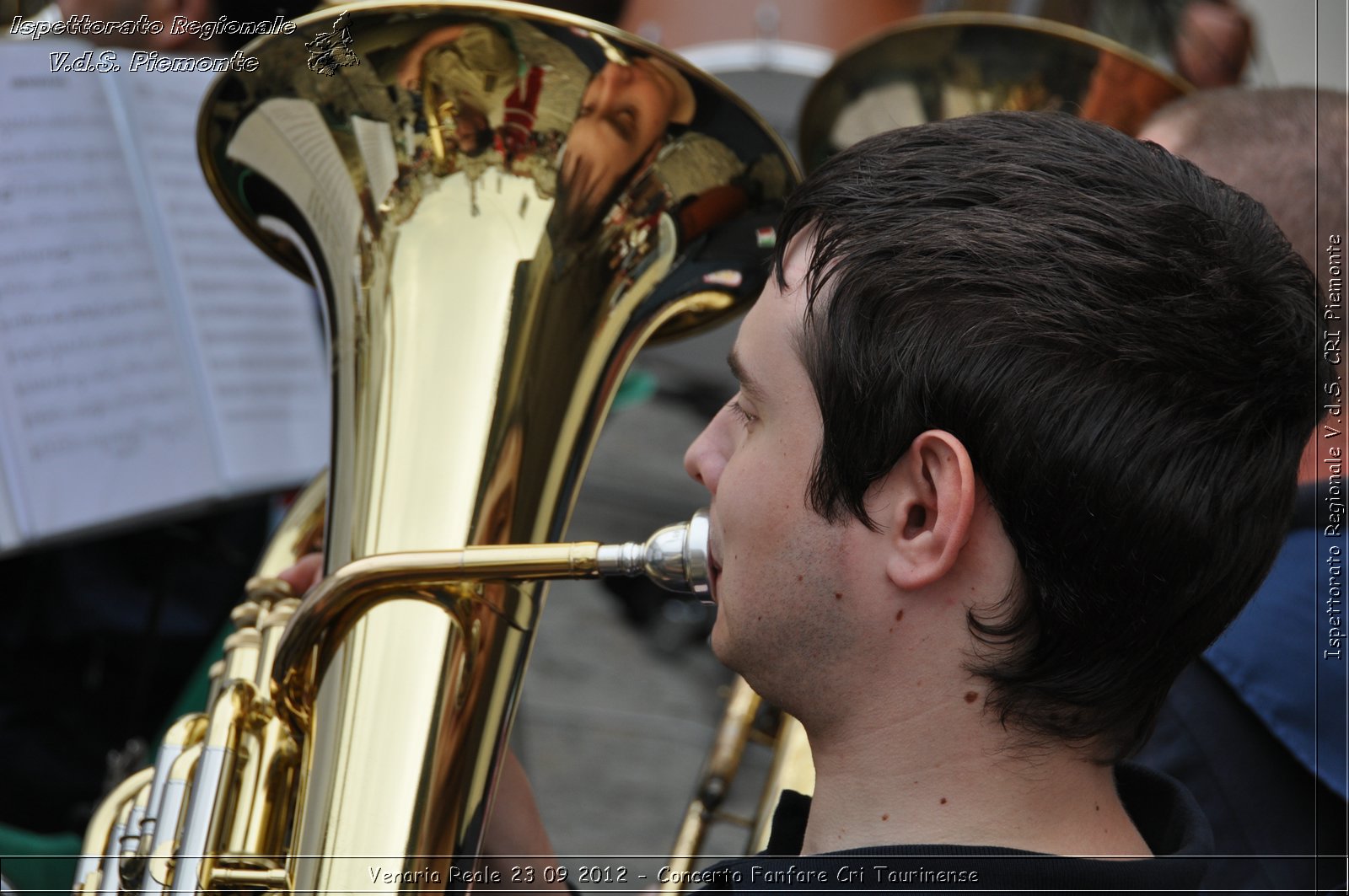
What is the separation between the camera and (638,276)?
1.41m

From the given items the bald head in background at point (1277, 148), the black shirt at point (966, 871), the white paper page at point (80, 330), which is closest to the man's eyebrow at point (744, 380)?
the black shirt at point (966, 871)

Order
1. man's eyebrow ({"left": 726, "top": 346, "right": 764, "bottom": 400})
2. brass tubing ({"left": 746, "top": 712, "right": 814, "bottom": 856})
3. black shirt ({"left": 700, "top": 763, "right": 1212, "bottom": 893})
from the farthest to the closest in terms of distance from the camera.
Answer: brass tubing ({"left": 746, "top": 712, "right": 814, "bottom": 856})
man's eyebrow ({"left": 726, "top": 346, "right": 764, "bottom": 400})
black shirt ({"left": 700, "top": 763, "right": 1212, "bottom": 893})

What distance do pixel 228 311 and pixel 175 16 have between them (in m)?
0.58

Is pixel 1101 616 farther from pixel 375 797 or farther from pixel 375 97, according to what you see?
pixel 375 97

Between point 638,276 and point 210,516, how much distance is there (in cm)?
113

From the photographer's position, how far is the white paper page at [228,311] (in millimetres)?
1903

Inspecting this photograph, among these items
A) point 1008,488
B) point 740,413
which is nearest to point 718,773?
point 740,413

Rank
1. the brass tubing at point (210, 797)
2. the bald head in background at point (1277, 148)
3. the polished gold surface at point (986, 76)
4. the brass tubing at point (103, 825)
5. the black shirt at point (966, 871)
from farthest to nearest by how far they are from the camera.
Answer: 1. the polished gold surface at point (986, 76)
2. the bald head in background at point (1277, 148)
3. the brass tubing at point (103, 825)
4. the brass tubing at point (210, 797)
5. the black shirt at point (966, 871)

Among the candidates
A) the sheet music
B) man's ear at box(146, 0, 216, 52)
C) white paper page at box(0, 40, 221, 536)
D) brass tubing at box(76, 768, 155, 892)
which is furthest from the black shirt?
man's ear at box(146, 0, 216, 52)

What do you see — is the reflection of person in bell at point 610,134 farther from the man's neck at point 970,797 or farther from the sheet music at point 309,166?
the man's neck at point 970,797

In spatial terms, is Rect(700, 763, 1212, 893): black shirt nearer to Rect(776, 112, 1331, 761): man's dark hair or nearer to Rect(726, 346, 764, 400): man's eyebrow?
Rect(776, 112, 1331, 761): man's dark hair

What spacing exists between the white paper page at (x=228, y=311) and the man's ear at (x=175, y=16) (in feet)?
0.77

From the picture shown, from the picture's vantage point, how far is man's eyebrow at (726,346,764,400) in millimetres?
1047

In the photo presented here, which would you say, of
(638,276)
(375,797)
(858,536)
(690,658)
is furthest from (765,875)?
(690,658)
